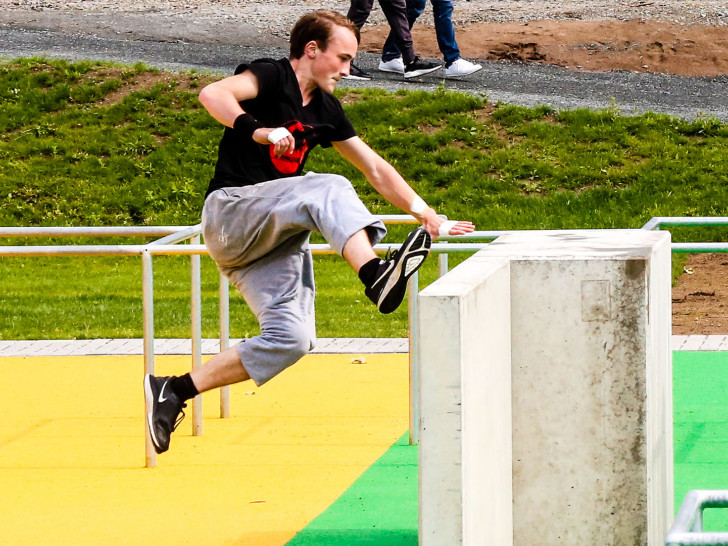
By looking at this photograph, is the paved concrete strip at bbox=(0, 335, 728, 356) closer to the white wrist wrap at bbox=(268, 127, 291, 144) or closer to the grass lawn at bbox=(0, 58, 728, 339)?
the grass lawn at bbox=(0, 58, 728, 339)

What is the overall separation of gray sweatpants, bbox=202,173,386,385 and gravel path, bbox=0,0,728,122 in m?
12.5

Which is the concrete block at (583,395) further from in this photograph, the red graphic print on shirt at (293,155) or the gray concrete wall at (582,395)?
the red graphic print on shirt at (293,155)

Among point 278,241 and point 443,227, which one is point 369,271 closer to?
point 278,241

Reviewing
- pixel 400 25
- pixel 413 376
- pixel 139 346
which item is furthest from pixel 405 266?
pixel 400 25

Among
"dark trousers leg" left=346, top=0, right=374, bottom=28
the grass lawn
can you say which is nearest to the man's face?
the grass lawn

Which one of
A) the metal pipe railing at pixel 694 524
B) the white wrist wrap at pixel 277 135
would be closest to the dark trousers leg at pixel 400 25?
the white wrist wrap at pixel 277 135

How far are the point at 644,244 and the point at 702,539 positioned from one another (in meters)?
2.32

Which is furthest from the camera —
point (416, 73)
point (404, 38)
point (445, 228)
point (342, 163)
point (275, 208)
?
point (416, 73)

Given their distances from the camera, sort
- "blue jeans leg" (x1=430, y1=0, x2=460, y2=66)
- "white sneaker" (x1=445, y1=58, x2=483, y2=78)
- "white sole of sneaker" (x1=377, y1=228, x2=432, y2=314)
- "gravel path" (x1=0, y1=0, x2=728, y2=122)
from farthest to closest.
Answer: "white sneaker" (x1=445, y1=58, x2=483, y2=78)
"gravel path" (x1=0, y1=0, x2=728, y2=122)
"blue jeans leg" (x1=430, y1=0, x2=460, y2=66)
"white sole of sneaker" (x1=377, y1=228, x2=432, y2=314)

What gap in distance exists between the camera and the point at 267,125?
549 cm

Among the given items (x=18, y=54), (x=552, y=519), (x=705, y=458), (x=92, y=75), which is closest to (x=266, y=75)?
(x=552, y=519)

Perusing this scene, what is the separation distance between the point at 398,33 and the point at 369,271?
13518 mm

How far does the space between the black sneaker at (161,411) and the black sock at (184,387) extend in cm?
2

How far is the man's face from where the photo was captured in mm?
5562
